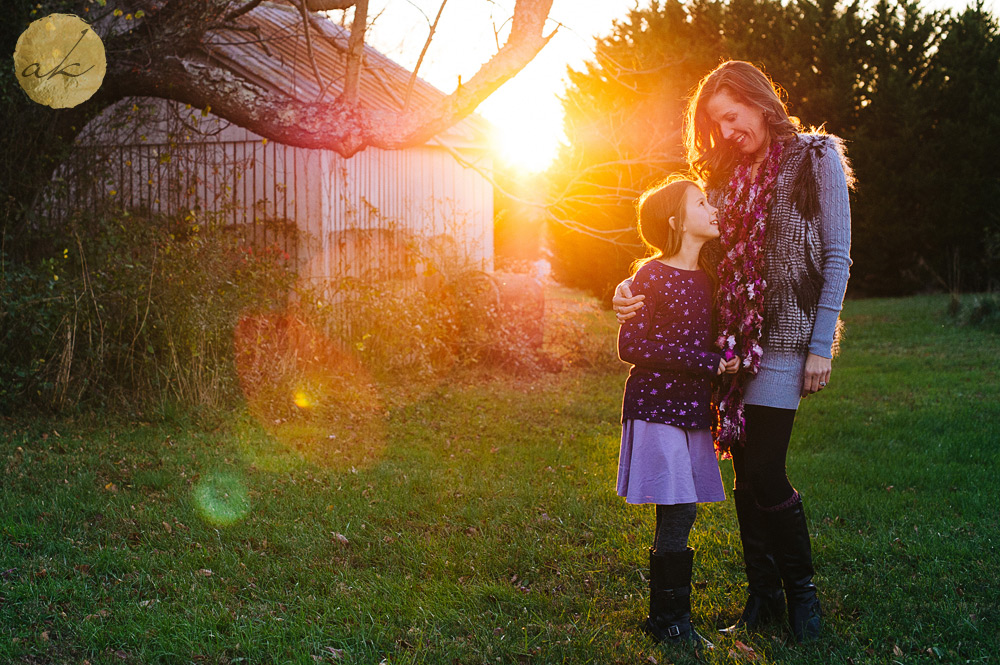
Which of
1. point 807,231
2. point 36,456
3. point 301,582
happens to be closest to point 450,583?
point 301,582

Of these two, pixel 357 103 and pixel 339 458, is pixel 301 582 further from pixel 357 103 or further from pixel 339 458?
pixel 357 103

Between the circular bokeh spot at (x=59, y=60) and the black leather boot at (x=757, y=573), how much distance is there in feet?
18.5

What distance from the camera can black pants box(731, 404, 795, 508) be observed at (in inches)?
111

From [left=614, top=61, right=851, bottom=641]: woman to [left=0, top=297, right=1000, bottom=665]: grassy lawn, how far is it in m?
0.47

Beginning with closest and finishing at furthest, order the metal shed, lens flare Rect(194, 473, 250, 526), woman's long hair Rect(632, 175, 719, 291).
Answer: woman's long hair Rect(632, 175, 719, 291) < lens flare Rect(194, 473, 250, 526) < the metal shed

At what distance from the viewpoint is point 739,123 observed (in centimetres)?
290

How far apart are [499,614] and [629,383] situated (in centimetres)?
110

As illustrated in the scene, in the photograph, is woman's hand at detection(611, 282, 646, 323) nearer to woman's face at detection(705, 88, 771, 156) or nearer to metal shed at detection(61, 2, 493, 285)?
woman's face at detection(705, 88, 771, 156)

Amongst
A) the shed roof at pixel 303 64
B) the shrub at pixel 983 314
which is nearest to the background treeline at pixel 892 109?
the shrub at pixel 983 314

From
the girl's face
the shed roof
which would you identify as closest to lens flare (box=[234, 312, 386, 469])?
the shed roof

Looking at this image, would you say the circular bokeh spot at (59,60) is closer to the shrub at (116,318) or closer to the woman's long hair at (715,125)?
the shrub at (116,318)

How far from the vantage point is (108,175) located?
7266mm

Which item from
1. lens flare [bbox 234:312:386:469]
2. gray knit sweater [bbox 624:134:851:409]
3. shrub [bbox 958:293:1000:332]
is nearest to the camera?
gray knit sweater [bbox 624:134:851:409]

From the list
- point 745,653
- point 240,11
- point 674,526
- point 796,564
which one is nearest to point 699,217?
point 674,526
